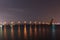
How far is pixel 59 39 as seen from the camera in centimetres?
462

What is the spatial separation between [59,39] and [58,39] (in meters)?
0.03

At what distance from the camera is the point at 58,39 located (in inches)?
183
